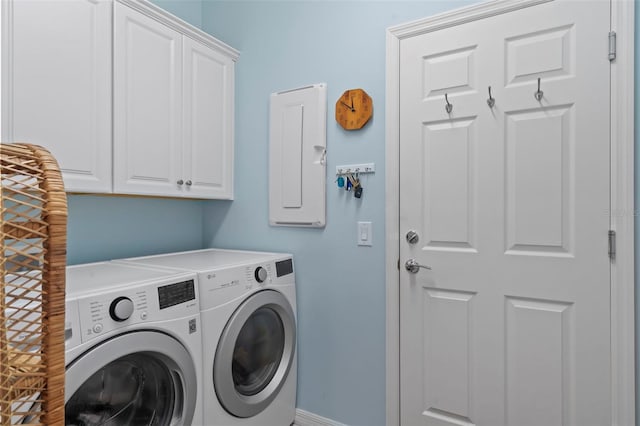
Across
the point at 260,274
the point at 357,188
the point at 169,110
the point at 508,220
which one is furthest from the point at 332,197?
the point at 169,110

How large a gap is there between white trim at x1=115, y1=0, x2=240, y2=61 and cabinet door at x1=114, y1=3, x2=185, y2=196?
0.02 meters

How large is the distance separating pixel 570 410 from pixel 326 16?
209 cm

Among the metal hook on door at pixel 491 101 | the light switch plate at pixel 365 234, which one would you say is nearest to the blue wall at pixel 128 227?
the light switch plate at pixel 365 234

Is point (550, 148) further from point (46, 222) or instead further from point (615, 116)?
point (46, 222)

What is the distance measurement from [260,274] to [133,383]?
66cm

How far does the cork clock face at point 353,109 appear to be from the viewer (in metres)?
1.86

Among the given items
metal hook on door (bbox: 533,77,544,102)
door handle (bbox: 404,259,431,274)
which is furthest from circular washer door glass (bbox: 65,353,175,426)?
metal hook on door (bbox: 533,77,544,102)

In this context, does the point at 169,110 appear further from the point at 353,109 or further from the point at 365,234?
the point at 365,234

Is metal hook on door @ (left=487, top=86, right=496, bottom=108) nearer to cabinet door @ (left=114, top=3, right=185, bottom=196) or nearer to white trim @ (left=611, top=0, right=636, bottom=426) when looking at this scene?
white trim @ (left=611, top=0, right=636, bottom=426)

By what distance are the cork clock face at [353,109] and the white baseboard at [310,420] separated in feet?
4.94

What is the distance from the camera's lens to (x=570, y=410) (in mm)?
1459

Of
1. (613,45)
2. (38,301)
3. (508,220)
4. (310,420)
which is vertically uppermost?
(613,45)

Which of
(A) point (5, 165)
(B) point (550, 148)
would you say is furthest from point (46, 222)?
(B) point (550, 148)

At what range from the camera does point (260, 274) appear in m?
1.79
